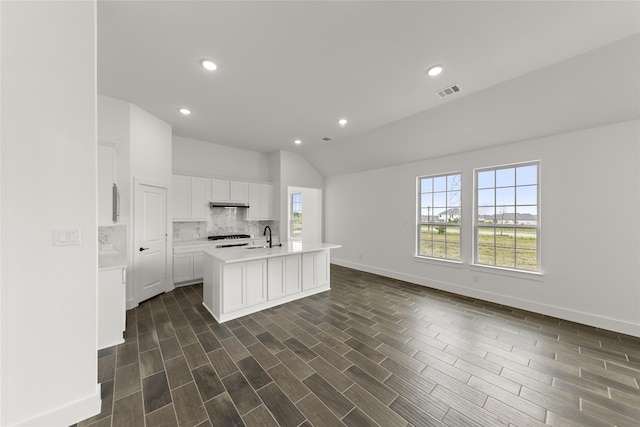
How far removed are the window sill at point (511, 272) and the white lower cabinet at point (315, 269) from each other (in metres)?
2.62

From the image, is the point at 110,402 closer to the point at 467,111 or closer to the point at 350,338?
the point at 350,338

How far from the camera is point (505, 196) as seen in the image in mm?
3834

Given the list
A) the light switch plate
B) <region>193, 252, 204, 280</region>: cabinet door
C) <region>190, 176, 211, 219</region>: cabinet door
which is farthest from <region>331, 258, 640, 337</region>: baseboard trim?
the light switch plate

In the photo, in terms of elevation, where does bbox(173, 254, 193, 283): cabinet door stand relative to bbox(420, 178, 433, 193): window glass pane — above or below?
below

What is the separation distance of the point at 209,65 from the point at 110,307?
282 cm

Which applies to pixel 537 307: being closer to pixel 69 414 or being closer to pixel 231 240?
pixel 69 414

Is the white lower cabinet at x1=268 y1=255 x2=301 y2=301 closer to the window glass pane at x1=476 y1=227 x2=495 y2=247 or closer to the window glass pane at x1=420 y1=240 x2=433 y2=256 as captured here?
the window glass pane at x1=420 y1=240 x2=433 y2=256

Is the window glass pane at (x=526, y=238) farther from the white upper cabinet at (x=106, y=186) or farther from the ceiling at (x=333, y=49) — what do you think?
the white upper cabinet at (x=106, y=186)

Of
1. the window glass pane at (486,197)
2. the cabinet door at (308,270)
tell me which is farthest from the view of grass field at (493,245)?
the cabinet door at (308,270)

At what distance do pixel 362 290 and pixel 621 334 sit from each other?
3.26m

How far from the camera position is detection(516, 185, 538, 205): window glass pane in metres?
3.55

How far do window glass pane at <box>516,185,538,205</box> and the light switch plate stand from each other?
17.4 ft

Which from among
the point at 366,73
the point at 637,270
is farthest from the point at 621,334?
the point at 366,73

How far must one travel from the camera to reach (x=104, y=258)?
9.34 ft
